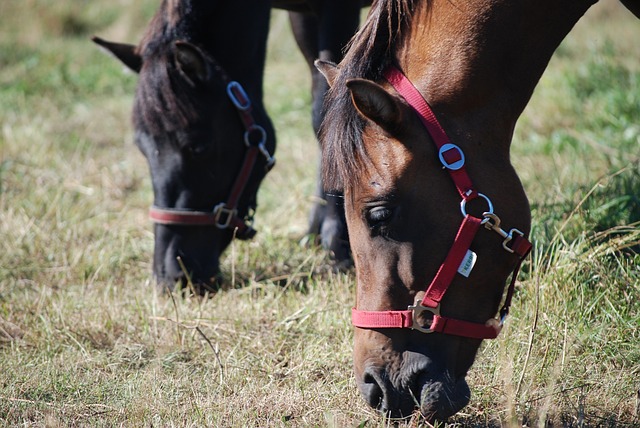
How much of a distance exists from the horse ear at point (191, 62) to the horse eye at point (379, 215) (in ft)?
5.84

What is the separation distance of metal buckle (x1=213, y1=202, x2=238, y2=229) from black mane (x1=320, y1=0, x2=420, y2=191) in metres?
1.48

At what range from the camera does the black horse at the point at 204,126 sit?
400 centimetres

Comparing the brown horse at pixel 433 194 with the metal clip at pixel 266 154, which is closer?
the brown horse at pixel 433 194

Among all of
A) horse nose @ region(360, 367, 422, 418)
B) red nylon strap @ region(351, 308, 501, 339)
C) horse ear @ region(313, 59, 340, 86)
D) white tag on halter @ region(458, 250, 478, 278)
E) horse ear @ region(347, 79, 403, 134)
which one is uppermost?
horse ear @ region(313, 59, 340, 86)

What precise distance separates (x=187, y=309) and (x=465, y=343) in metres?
1.64

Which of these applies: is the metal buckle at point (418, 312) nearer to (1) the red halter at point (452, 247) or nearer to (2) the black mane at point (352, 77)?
(1) the red halter at point (452, 247)

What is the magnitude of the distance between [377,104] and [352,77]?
0.72ft

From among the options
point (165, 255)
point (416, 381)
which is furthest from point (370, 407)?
point (165, 255)

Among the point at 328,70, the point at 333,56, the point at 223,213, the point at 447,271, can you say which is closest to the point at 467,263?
the point at 447,271

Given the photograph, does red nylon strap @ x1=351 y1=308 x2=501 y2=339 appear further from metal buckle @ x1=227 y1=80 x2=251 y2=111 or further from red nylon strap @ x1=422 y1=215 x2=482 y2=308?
metal buckle @ x1=227 y1=80 x2=251 y2=111

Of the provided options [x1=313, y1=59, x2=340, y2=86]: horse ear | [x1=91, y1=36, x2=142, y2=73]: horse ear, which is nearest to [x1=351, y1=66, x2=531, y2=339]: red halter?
[x1=313, y1=59, x2=340, y2=86]: horse ear

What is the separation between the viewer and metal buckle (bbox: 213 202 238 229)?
4.09m

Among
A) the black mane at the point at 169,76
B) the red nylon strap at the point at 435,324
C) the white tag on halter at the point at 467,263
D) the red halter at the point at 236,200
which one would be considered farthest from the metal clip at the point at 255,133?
the white tag on halter at the point at 467,263

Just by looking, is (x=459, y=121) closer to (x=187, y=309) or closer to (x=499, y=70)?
(x=499, y=70)
